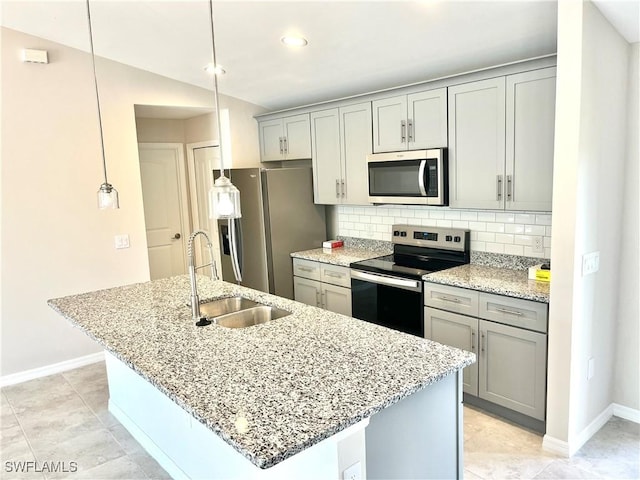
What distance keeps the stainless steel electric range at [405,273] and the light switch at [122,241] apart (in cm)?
205

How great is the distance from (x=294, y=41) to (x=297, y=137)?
55.4 inches

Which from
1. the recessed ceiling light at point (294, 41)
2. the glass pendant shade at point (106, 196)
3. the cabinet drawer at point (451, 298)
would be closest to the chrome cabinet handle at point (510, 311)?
the cabinet drawer at point (451, 298)

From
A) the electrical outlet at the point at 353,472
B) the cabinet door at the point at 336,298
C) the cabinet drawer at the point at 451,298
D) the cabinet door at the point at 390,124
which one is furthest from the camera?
the cabinet door at the point at 336,298

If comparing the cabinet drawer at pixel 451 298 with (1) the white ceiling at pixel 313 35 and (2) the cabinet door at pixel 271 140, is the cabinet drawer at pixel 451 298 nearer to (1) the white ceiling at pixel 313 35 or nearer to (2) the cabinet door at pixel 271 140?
(1) the white ceiling at pixel 313 35

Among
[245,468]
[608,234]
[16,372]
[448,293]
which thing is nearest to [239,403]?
[245,468]

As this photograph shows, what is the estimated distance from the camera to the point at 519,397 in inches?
112

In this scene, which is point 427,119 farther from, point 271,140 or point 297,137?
point 271,140

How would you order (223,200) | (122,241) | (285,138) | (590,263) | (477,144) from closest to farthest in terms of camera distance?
(223,200), (590,263), (477,144), (122,241), (285,138)

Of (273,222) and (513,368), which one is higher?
(273,222)

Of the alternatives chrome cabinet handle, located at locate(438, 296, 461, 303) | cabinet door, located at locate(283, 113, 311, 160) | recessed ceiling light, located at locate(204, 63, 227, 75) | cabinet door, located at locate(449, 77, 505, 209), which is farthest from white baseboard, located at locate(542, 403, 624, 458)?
recessed ceiling light, located at locate(204, 63, 227, 75)

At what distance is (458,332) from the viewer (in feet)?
10.2

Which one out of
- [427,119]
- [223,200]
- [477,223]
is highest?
[427,119]

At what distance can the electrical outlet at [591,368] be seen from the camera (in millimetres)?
2688

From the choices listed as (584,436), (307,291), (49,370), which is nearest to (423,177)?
(307,291)
